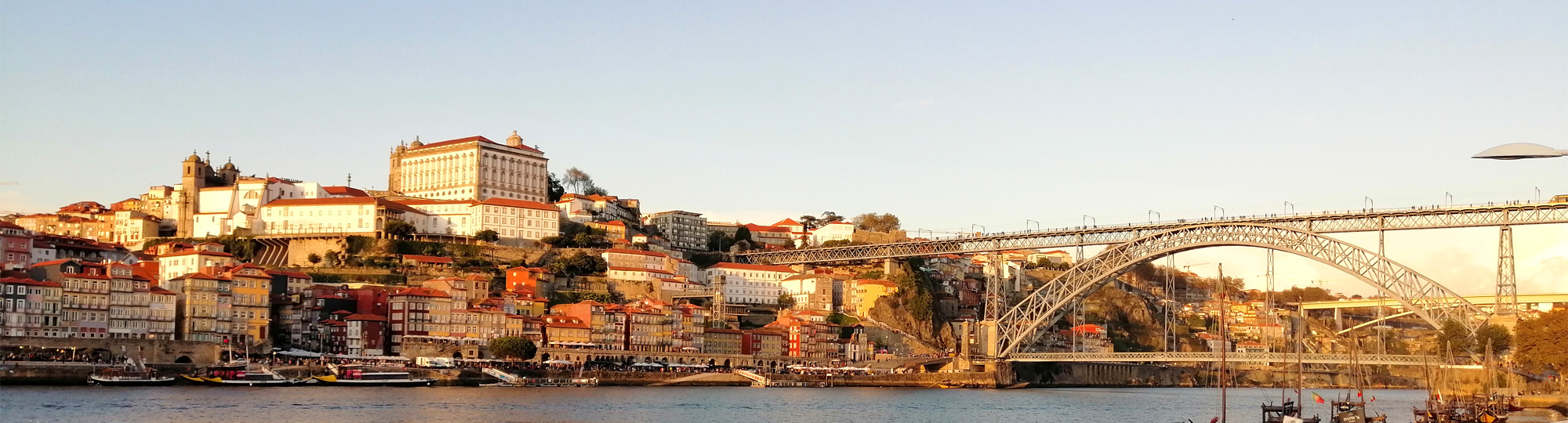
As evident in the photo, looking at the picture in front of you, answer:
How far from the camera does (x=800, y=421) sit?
40.9 meters

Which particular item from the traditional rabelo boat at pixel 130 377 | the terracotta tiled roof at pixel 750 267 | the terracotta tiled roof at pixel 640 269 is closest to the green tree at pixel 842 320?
the terracotta tiled roof at pixel 750 267

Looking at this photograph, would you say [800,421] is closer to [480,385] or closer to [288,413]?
[288,413]

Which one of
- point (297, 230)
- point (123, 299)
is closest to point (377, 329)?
point (123, 299)

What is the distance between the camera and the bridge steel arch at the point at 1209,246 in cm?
4978

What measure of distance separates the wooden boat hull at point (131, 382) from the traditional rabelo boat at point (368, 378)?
4784mm

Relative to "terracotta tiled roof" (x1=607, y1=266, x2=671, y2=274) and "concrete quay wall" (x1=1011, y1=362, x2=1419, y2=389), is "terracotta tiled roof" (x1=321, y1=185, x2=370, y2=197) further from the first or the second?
"concrete quay wall" (x1=1011, y1=362, x2=1419, y2=389)

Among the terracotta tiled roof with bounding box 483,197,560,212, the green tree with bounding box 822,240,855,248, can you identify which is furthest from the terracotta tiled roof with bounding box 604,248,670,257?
the green tree with bounding box 822,240,855,248

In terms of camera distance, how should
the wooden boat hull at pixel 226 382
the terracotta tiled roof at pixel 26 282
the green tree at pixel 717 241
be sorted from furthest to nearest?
the green tree at pixel 717 241, the terracotta tiled roof at pixel 26 282, the wooden boat hull at pixel 226 382

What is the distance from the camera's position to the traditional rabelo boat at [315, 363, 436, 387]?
170 ft

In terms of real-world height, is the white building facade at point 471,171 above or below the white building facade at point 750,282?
above

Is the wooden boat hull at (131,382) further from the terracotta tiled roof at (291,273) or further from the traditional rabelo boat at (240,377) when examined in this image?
the terracotta tiled roof at (291,273)

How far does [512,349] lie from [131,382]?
43.8ft

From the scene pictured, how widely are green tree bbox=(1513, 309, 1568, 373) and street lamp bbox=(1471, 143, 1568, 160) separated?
37895mm

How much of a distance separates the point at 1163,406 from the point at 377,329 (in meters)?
28.0
